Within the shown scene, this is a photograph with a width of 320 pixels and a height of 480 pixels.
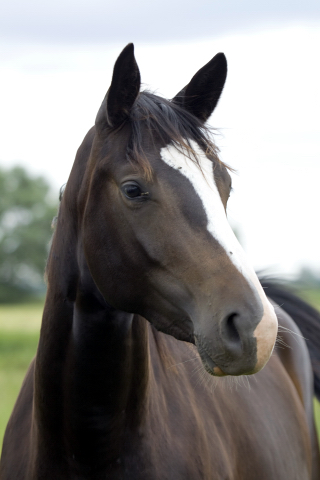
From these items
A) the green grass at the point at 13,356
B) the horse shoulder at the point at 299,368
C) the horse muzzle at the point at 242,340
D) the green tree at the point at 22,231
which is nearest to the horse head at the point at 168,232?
the horse muzzle at the point at 242,340

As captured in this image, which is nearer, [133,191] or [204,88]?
[133,191]

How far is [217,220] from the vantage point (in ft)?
6.29

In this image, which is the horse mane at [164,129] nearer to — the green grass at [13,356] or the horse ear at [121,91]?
the horse ear at [121,91]

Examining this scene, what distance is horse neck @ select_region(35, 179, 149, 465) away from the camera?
2.24 meters

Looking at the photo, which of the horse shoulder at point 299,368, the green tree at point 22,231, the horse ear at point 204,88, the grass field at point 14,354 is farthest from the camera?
the green tree at point 22,231

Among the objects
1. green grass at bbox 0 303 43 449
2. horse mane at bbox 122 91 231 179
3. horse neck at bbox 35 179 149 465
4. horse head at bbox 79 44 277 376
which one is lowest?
green grass at bbox 0 303 43 449

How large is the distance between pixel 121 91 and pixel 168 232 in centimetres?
70

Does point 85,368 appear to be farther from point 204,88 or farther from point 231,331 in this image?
point 204,88

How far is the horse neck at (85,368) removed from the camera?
2.24m

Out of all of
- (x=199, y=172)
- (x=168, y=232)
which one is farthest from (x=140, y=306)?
(x=199, y=172)

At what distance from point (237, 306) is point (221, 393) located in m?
1.43

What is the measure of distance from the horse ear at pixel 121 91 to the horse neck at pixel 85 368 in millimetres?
495

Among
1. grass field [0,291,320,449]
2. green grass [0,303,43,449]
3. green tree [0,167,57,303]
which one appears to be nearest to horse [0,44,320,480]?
grass field [0,291,320,449]

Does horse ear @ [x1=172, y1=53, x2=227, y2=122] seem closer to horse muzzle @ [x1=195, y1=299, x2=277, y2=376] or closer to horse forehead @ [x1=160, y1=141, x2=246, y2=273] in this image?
horse forehead @ [x1=160, y1=141, x2=246, y2=273]
